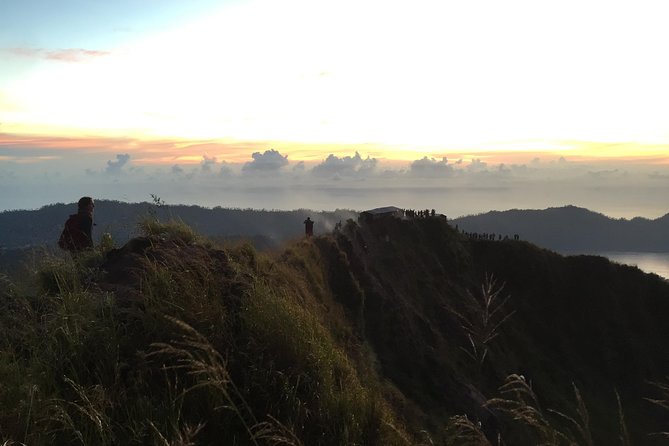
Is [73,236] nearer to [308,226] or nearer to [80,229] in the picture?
[80,229]

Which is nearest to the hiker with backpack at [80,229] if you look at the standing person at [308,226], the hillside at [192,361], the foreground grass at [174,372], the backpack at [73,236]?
the backpack at [73,236]

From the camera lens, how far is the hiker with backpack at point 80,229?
925 cm

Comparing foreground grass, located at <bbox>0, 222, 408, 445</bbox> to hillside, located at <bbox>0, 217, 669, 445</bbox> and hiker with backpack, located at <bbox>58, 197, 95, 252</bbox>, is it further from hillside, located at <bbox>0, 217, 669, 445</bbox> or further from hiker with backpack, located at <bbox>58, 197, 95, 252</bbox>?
hiker with backpack, located at <bbox>58, 197, 95, 252</bbox>

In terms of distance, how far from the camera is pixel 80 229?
9.95 meters

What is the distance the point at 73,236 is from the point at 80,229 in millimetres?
430

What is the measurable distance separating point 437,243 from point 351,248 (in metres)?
16.0

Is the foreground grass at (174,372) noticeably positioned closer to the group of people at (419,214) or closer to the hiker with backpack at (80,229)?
the hiker with backpack at (80,229)

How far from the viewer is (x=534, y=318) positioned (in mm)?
42125

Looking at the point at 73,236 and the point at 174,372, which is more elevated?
the point at 73,236

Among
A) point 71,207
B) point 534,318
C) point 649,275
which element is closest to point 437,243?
point 534,318

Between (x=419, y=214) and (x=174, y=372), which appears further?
(x=419, y=214)

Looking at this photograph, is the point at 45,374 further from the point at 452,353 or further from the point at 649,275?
the point at 649,275

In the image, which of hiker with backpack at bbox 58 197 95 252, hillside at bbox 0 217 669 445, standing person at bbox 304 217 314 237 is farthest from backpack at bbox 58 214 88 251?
standing person at bbox 304 217 314 237

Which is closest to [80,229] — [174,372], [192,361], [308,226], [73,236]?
[73,236]
